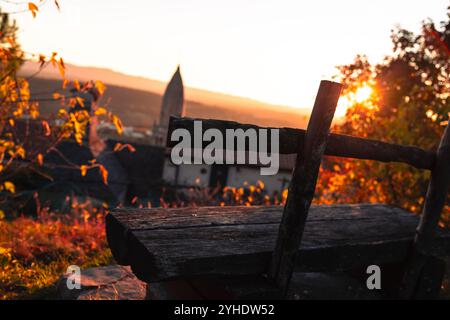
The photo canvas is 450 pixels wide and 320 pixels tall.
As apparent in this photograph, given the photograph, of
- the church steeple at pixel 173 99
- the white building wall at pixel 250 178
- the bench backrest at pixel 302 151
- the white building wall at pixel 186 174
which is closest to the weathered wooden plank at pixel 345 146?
the bench backrest at pixel 302 151

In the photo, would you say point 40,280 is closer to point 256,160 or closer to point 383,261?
point 256,160

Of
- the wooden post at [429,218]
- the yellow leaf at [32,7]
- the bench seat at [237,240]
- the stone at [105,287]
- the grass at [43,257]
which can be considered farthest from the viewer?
the grass at [43,257]

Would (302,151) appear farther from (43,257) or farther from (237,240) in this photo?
(43,257)

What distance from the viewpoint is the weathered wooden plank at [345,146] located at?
191cm

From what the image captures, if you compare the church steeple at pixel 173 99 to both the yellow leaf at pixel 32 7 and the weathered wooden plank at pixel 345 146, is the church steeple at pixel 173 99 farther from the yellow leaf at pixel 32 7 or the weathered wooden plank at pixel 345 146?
the weathered wooden plank at pixel 345 146

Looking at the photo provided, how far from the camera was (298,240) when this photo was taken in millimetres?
2230

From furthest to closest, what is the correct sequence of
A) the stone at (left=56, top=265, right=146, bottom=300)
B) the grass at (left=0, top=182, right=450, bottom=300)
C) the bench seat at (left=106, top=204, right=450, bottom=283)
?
the grass at (left=0, top=182, right=450, bottom=300) < the stone at (left=56, top=265, right=146, bottom=300) < the bench seat at (left=106, top=204, right=450, bottom=283)

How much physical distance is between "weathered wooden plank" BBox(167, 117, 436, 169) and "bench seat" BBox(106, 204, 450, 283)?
0.60 metres

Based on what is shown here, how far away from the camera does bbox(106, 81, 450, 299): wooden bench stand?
2096mm

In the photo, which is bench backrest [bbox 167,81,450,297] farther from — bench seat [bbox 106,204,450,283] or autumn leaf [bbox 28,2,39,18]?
autumn leaf [bbox 28,2,39,18]

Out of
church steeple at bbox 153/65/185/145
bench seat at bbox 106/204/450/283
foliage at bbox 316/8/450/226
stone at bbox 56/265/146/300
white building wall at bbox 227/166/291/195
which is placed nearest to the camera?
bench seat at bbox 106/204/450/283

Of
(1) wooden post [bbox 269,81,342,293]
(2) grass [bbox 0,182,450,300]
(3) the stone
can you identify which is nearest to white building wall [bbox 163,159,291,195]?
(2) grass [bbox 0,182,450,300]

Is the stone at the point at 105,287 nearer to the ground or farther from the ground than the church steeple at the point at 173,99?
nearer to the ground
